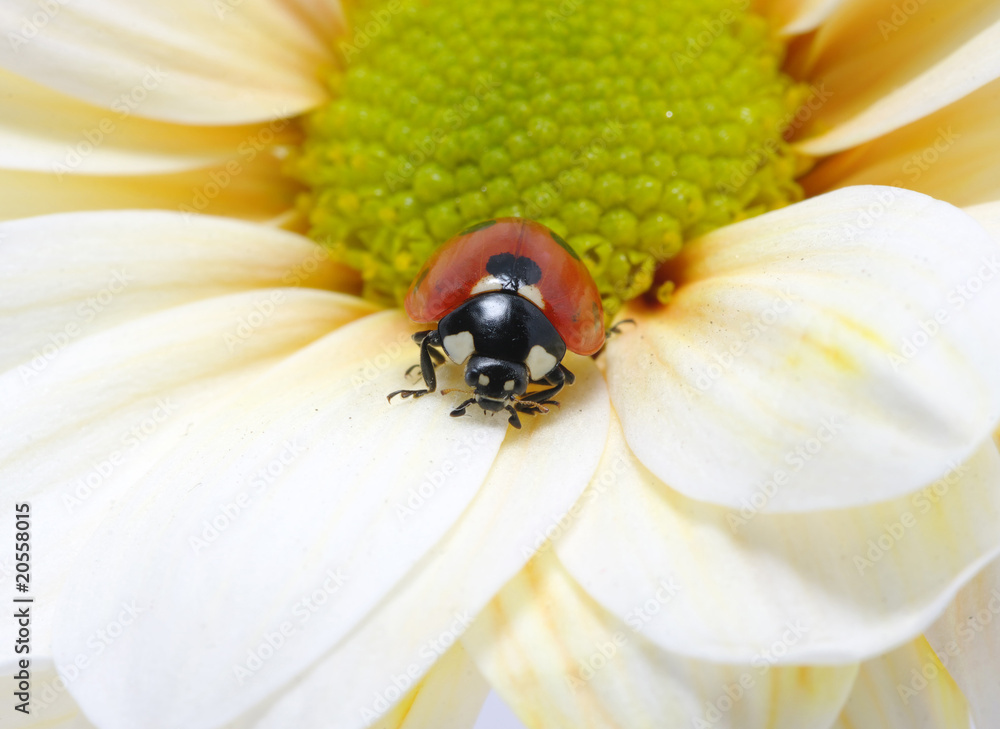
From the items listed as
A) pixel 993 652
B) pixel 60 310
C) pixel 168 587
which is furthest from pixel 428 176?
pixel 993 652

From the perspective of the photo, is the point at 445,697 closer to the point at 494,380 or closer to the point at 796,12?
the point at 494,380

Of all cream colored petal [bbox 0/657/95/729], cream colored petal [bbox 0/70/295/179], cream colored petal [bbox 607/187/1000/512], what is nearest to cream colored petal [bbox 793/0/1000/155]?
cream colored petal [bbox 607/187/1000/512]

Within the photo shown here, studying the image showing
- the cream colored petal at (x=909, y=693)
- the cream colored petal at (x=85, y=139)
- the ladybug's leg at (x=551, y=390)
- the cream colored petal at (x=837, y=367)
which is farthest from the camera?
the cream colored petal at (x=85, y=139)

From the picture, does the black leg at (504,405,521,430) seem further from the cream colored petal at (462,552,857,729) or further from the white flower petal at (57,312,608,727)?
the cream colored petal at (462,552,857,729)

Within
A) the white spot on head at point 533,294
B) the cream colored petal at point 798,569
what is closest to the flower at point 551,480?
the cream colored petal at point 798,569

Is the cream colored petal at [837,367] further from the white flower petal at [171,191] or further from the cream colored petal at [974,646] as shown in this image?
the white flower petal at [171,191]

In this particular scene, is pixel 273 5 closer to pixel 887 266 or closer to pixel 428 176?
pixel 428 176

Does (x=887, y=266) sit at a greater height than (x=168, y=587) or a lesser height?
greater
